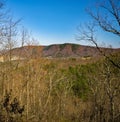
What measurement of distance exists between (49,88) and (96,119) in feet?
24.6

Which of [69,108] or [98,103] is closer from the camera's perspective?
[98,103]

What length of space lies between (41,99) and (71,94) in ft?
29.8

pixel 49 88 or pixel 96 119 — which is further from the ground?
pixel 49 88

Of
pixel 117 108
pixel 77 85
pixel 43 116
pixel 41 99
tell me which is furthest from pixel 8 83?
pixel 77 85

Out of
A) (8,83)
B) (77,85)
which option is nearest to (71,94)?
(77,85)

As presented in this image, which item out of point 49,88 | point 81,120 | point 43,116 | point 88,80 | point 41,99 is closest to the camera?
point 43,116

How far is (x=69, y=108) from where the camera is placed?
115 ft

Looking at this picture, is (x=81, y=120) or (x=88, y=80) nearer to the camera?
(x=81, y=120)

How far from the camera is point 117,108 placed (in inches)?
1171

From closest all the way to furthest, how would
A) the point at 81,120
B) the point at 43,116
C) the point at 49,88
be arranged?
the point at 43,116, the point at 81,120, the point at 49,88

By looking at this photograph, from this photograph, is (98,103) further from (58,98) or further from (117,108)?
(58,98)

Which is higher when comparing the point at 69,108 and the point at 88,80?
the point at 88,80

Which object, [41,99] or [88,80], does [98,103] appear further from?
[41,99]

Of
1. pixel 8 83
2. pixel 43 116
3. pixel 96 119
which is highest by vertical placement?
pixel 8 83
